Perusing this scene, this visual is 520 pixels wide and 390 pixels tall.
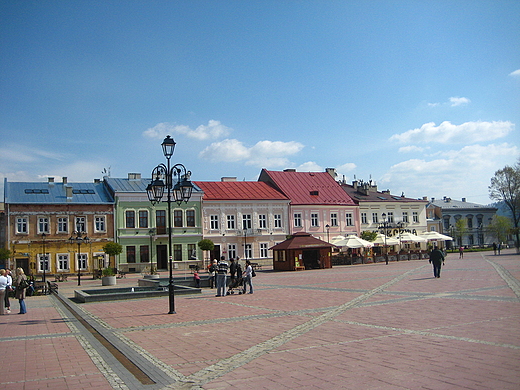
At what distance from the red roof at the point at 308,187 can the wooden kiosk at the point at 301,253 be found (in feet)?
42.2

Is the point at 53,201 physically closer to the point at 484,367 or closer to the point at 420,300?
the point at 420,300

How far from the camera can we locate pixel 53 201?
148 feet

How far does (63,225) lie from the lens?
44.9 meters

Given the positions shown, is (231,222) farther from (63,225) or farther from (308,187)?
(63,225)

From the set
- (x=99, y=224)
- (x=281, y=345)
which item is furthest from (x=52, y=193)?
(x=281, y=345)

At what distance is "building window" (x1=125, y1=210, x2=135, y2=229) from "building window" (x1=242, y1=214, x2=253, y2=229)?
11.1m

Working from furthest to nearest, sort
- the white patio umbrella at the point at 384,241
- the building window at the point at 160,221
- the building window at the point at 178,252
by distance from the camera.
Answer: the white patio umbrella at the point at 384,241 < the building window at the point at 178,252 < the building window at the point at 160,221

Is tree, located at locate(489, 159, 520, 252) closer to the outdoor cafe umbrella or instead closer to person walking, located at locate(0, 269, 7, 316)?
the outdoor cafe umbrella

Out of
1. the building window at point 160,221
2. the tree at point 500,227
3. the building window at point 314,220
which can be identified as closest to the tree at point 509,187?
the tree at point 500,227

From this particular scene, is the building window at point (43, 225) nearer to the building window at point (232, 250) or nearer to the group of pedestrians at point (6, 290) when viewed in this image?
the building window at point (232, 250)

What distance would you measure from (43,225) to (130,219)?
7.57m

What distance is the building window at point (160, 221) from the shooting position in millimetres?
47469

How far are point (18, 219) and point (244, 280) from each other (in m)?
30.6

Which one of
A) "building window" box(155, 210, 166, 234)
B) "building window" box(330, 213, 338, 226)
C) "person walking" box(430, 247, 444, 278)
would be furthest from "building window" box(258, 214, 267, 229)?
"person walking" box(430, 247, 444, 278)
